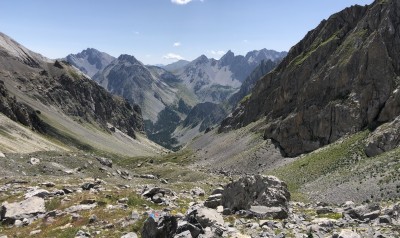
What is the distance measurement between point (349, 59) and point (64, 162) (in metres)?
82.1

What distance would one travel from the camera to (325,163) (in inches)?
3068

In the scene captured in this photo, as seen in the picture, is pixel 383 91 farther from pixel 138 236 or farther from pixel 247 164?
pixel 138 236

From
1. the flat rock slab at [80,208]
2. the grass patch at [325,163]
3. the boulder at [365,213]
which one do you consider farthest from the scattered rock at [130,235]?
the grass patch at [325,163]

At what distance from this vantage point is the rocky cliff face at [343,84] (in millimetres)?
96331

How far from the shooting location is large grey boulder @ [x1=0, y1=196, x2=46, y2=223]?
31495 mm

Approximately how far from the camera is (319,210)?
105 ft

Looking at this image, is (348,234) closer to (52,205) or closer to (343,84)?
(52,205)

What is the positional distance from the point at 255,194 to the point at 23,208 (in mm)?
19890

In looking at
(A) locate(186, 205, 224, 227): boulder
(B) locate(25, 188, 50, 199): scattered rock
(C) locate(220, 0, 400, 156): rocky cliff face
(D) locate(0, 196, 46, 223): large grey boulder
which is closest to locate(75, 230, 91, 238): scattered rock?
(A) locate(186, 205, 224, 227): boulder

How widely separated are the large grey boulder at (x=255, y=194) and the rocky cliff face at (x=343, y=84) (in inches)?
2387

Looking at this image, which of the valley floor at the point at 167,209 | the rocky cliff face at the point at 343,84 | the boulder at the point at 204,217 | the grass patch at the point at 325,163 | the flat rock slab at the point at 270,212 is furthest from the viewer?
the rocky cliff face at the point at 343,84

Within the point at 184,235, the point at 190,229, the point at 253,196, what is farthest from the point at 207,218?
the point at 253,196

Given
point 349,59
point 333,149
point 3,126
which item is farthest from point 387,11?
point 3,126

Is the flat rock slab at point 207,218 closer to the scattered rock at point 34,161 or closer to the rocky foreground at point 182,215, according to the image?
the rocky foreground at point 182,215
